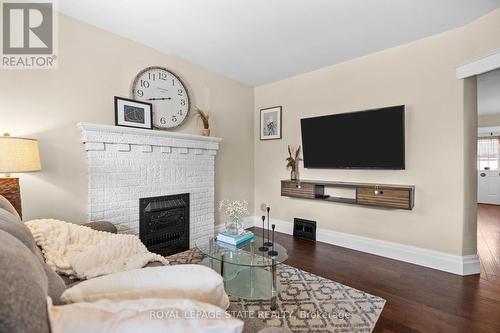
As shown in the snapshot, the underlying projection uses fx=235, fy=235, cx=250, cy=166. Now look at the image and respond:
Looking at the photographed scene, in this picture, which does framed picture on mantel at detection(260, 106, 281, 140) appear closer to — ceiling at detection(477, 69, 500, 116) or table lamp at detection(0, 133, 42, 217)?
ceiling at detection(477, 69, 500, 116)

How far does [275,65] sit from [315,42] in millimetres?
733

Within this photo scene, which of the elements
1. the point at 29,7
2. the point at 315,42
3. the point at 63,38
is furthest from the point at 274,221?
the point at 29,7

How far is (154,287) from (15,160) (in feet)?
5.43

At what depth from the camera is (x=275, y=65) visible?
3352 mm

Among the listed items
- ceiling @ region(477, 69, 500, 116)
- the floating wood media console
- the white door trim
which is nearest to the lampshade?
the floating wood media console

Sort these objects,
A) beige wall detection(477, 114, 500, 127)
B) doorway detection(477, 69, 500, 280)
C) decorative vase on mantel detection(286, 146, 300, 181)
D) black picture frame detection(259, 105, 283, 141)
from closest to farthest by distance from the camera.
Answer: doorway detection(477, 69, 500, 280) → decorative vase on mantel detection(286, 146, 300, 181) → black picture frame detection(259, 105, 283, 141) → beige wall detection(477, 114, 500, 127)

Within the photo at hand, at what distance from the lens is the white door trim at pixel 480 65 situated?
2.12 metres

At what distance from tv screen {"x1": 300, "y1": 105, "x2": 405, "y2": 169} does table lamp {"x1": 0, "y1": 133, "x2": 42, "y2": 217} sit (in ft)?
9.96

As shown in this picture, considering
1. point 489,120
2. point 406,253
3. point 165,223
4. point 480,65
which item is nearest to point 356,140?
point 480,65

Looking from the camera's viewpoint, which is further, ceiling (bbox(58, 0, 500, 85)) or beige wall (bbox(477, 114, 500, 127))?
beige wall (bbox(477, 114, 500, 127))

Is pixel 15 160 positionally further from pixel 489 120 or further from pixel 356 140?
pixel 489 120

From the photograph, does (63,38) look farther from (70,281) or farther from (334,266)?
(334,266)

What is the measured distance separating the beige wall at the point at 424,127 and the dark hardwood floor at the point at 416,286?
1.06 ft

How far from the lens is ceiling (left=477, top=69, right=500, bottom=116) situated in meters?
3.50
